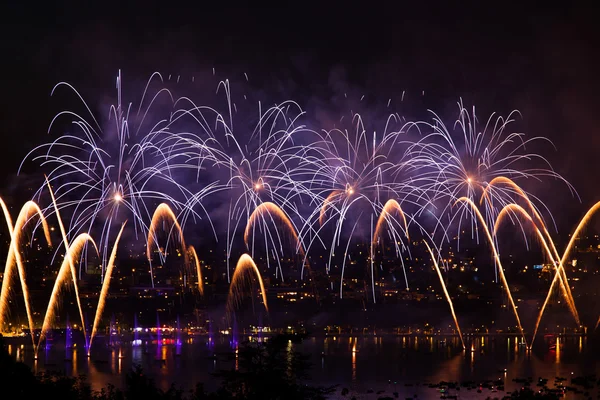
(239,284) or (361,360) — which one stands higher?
(239,284)

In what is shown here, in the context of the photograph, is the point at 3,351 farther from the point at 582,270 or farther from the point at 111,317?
the point at 582,270

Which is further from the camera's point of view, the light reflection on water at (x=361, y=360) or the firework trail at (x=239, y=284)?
the firework trail at (x=239, y=284)

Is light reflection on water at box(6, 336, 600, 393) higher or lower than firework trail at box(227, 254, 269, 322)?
lower

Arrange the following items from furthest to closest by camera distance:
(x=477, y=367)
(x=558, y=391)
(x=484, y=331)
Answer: (x=484, y=331) → (x=477, y=367) → (x=558, y=391)

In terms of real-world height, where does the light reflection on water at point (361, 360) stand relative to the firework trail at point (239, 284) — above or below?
below

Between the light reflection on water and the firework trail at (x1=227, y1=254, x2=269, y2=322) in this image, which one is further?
the firework trail at (x1=227, y1=254, x2=269, y2=322)

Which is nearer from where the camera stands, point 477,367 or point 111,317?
point 477,367

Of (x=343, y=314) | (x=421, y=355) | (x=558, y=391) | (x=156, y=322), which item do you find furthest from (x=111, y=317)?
(x=558, y=391)

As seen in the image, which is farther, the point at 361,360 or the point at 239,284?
the point at 239,284
